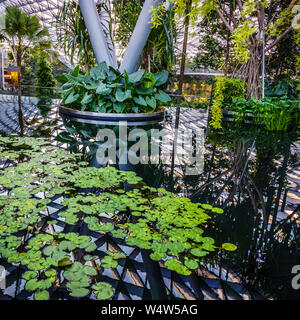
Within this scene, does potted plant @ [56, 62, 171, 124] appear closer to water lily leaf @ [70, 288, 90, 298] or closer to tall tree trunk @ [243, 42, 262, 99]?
tall tree trunk @ [243, 42, 262, 99]

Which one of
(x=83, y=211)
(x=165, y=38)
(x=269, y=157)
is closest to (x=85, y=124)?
(x=165, y=38)

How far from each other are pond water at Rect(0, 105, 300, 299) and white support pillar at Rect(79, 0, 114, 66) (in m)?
2.54

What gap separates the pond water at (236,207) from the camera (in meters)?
1.50

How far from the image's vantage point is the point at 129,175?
304cm

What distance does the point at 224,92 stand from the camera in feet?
25.3

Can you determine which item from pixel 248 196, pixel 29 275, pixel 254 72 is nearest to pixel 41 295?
pixel 29 275

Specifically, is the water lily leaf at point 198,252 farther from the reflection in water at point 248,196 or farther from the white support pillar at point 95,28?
the white support pillar at point 95,28

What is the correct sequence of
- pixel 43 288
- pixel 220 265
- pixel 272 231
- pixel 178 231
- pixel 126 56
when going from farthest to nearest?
1. pixel 126 56
2. pixel 272 231
3. pixel 178 231
4. pixel 220 265
5. pixel 43 288

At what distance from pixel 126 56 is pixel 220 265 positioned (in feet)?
20.5

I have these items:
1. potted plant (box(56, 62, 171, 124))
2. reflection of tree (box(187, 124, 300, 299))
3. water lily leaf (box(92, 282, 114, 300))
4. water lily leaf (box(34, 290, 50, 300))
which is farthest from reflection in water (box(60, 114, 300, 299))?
potted plant (box(56, 62, 171, 124))

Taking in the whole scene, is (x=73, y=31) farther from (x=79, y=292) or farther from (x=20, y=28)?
(x=79, y=292)

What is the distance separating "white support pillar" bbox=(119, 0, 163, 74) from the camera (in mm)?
6465

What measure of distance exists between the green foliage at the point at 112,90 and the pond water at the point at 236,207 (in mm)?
1048

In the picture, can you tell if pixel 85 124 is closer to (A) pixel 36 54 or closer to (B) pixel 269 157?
(B) pixel 269 157
